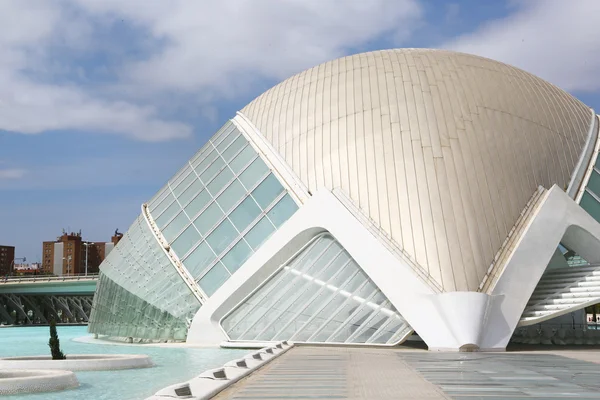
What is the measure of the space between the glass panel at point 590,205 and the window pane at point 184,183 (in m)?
15.1

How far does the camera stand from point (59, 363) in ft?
55.7

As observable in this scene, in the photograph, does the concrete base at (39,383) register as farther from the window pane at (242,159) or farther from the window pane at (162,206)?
the window pane at (162,206)

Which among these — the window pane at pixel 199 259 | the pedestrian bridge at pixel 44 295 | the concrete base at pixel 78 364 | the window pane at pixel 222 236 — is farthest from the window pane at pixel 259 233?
the pedestrian bridge at pixel 44 295

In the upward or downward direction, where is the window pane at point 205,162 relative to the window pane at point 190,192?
upward

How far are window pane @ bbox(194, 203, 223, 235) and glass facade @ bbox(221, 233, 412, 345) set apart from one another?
154 inches

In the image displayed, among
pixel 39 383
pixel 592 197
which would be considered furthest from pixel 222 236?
pixel 39 383

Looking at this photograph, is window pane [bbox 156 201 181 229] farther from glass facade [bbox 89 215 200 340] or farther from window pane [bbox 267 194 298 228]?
window pane [bbox 267 194 298 228]

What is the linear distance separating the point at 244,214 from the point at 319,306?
5.67 metres

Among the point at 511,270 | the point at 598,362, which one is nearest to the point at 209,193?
the point at 511,270

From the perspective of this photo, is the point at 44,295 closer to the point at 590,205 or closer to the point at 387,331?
the point at 387,331

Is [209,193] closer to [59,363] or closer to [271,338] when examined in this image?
[271,338]

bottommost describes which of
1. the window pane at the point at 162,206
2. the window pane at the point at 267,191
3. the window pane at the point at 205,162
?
the window pane at the point at 267,191

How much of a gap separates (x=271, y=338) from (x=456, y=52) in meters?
15.1

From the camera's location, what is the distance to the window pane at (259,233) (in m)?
25.2
